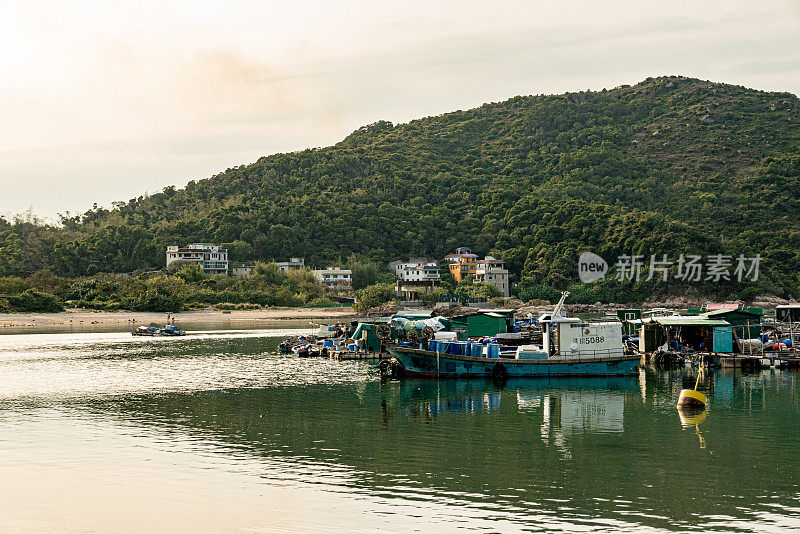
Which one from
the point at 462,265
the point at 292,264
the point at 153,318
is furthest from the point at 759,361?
the point at 292,264

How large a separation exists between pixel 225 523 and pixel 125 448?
933 centimetres

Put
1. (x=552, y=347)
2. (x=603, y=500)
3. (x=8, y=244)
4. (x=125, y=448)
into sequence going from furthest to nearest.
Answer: (x=8, y=244), (x=552, y=347), (x=125, y=448), (x=603, y=500)

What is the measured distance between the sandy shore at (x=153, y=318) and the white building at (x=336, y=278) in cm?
2026

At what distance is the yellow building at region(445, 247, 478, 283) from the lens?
15450 centimetres

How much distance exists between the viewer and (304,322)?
109m

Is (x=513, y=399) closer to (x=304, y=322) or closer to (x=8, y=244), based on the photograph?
(x=304, y=322)

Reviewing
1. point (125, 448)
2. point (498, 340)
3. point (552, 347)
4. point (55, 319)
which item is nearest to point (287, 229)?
point (55, 319)

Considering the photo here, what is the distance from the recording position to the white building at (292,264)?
150375 mm

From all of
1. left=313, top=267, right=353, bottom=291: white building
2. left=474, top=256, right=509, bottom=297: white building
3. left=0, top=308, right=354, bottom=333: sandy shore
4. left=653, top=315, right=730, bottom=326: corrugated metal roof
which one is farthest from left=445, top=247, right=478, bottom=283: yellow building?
left=653, top=315, right=730, bottom=326: corrugated metal roof

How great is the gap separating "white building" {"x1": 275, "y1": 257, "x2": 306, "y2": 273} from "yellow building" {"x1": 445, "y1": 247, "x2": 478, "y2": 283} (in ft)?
102

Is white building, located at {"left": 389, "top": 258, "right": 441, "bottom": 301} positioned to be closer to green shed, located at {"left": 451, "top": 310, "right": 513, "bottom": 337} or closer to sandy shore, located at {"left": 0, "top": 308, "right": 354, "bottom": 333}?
sandy shore, located at {"left": 0, "top": 308, "right": 354, "bottom": 333}

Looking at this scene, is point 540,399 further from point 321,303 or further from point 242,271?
point 242,271

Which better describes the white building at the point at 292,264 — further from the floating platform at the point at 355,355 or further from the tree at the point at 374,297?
the floating platform at the point at 355,355

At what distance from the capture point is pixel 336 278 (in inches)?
5866
